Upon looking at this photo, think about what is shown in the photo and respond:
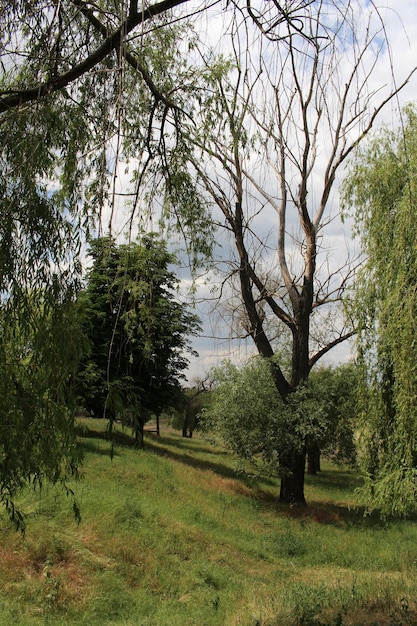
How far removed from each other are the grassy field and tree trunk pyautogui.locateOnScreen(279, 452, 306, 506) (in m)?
0.47

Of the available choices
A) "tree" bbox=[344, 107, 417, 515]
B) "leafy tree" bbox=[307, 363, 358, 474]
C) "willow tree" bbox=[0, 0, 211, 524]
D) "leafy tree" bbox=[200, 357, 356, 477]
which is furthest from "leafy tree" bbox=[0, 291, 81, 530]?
"leafy tree" bbox=[200, 357, 356, 477]

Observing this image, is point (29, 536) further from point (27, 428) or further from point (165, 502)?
point (27, 428)

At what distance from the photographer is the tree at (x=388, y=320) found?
993cm

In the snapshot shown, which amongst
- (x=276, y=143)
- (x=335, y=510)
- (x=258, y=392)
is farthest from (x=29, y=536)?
(x=335, y=510)

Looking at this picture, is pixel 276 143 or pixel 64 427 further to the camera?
pixel 276 143

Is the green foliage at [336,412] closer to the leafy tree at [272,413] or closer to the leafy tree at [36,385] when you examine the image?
the leafy tree at [272,413]

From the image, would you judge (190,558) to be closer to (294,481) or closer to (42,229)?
(294,481)

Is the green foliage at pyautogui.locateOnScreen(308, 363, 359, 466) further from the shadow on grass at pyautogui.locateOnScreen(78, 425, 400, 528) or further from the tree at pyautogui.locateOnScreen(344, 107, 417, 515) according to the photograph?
the tree at pyautogui.locateOnScreen(344, 107, 417, 515)

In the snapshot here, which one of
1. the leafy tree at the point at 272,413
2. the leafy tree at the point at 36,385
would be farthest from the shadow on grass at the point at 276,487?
the leafy tree at the point at 36,385

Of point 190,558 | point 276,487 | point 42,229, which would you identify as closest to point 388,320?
point 190,558

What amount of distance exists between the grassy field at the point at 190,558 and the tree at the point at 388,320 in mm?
1928

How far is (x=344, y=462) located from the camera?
67.0 feet

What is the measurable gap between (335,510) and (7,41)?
1766 cm

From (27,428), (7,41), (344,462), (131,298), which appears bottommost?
(344,462)
